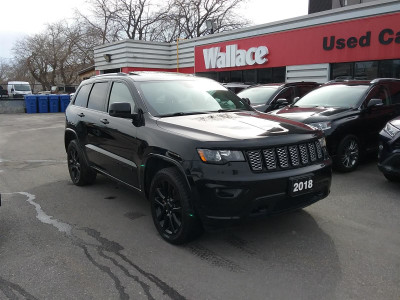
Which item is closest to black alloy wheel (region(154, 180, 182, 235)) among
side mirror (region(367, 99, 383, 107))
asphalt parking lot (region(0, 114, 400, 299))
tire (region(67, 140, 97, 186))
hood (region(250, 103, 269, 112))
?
asphalt parking lot (region(0, 114, 400, 299))

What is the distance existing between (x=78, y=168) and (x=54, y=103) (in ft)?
64.9

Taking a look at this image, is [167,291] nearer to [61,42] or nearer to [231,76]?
[231,76]

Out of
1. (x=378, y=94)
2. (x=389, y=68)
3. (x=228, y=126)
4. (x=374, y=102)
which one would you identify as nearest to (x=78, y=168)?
(x=228, y=126)

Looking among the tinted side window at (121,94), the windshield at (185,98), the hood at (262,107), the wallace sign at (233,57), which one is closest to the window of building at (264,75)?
the wallace sign at (233,57)

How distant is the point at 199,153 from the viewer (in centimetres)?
335

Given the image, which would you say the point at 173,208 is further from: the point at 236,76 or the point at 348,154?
the point at 236,76

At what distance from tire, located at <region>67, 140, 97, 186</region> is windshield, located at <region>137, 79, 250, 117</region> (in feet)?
6.16

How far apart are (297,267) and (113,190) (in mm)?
3386

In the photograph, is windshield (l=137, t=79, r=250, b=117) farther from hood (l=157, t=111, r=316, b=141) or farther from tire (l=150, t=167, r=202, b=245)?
tire (l=150, t=167, r=202, b=245)

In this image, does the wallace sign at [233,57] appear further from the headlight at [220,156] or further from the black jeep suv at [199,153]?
the headlight at [220,156]

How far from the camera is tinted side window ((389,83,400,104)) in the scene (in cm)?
761

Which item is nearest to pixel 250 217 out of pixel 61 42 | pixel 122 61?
pixel 122 61

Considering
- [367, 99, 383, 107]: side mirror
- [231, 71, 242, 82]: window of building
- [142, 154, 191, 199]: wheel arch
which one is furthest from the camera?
[231, 71, 242, 82]: window of building

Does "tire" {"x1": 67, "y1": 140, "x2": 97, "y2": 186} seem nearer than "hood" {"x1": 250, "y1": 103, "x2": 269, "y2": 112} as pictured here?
Yes
